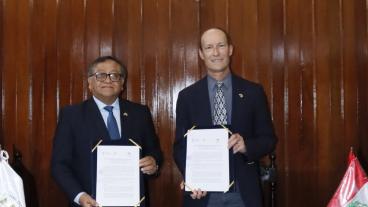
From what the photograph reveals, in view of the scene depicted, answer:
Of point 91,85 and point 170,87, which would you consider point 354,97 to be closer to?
point 170,87

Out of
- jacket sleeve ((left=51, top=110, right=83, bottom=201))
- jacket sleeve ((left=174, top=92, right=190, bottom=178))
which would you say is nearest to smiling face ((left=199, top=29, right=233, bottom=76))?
jacket sleeve ((left=174, top=92, right=190, bottom=178))

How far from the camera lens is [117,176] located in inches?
70.4

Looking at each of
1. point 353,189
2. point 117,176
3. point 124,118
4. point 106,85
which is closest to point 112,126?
point 124,118

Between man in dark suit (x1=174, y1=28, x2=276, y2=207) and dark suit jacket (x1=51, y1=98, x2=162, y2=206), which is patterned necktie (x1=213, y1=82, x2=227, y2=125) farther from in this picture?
dark suit jacket (x1=51, y1=98, x2=162, y2=206)

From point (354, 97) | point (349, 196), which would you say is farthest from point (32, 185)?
point (354, 97)

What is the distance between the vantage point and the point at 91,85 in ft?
6.77

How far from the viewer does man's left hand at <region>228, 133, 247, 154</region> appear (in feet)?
5.61

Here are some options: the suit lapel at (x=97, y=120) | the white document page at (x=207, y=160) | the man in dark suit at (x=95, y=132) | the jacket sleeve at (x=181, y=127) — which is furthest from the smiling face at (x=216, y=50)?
the suit lapel at (x=97, y=120)

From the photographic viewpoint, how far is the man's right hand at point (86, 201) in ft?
5.76

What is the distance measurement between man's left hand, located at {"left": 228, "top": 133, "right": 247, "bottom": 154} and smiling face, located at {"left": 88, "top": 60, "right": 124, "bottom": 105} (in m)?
0.62

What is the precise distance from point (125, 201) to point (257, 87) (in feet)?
2.45

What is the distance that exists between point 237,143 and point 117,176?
0.51 metres

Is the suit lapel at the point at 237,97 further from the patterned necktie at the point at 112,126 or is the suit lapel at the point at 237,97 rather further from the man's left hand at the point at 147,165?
the patterned necktie at the point at 112,126

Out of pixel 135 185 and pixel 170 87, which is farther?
pixel 170 87
